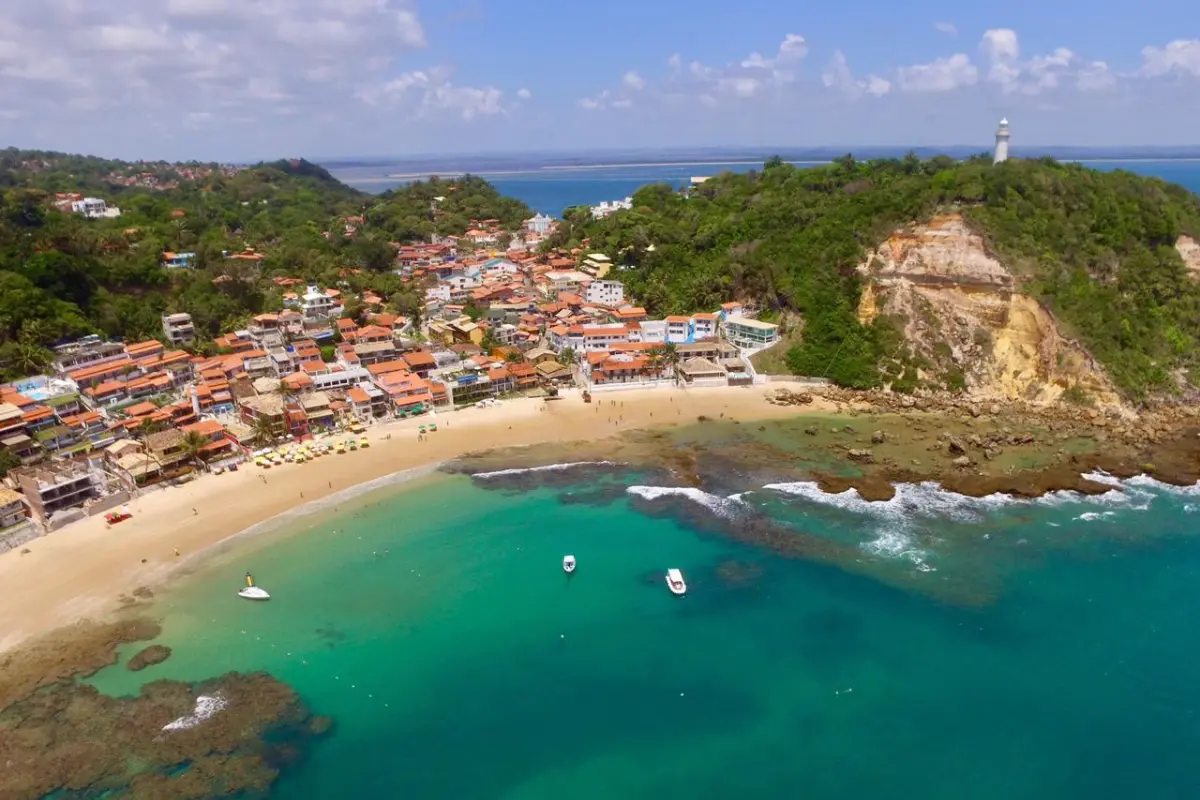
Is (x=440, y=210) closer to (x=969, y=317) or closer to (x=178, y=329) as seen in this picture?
(x=178, y=329)

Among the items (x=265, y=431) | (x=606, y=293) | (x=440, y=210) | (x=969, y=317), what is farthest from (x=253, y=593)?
(x=440, y=210)

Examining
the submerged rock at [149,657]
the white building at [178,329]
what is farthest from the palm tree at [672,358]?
the white building at [178,329]

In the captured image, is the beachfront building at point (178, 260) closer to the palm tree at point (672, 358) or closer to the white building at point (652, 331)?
the white building at point (652, 331)

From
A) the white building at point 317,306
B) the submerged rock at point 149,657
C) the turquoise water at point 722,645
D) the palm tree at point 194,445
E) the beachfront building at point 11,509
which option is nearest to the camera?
the turquoise water at point 722,645

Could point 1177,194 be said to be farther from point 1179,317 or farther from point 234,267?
point 234,267

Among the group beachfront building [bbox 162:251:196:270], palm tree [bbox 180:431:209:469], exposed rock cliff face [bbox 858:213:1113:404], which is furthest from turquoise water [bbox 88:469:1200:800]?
beachfront building [bbox 162:251:196:270]

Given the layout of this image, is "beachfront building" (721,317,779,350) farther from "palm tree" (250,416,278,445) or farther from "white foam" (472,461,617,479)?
"palm tree" (250,416,278,445)
